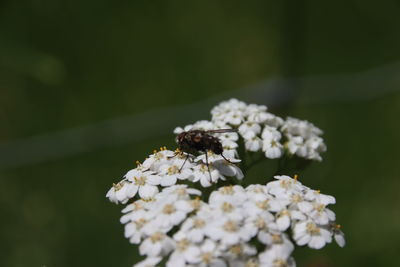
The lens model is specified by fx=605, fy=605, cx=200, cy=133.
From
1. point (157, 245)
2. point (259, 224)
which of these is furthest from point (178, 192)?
point (259, 224)

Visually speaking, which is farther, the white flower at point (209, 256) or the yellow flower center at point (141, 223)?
the yellow flower center at point (141, 223)

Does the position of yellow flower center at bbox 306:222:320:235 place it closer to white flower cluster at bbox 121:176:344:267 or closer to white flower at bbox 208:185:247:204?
white flower cluster at bbox 121:176:344:267

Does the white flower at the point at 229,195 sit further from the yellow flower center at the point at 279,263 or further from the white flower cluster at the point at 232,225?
the yellow flower center at the point at 279,263

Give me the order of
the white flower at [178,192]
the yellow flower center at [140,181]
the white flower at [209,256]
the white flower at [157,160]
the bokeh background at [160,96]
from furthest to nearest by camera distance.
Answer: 1. the bokeh background at [160,96]
2. the white flower at [157,160]
3. the yellow flower center at [140,181]
4. the white flower at [178,192]
5. the white flower at [209,256]

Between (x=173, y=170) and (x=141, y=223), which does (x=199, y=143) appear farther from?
(x=141, y=223)

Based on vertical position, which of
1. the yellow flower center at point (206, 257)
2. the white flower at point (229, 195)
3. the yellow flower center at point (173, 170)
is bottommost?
the yellow flower center at point (206, 257)

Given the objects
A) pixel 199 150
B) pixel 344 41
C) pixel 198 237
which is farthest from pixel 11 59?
pixel 344 41

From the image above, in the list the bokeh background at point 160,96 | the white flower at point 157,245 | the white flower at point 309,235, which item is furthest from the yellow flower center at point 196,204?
the bokeh background at point 160,96
